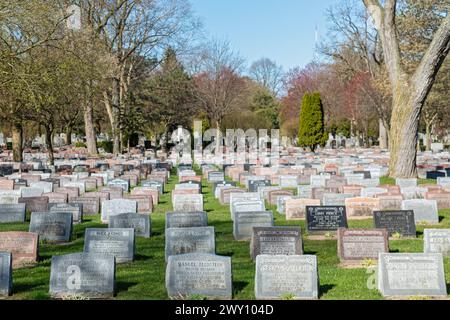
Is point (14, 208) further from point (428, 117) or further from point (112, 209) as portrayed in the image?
point (428, 117)

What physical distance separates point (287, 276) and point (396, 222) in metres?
5.24

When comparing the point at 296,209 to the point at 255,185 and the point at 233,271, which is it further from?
the point at 233,271

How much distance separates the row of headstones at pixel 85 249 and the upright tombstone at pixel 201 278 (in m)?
0.86

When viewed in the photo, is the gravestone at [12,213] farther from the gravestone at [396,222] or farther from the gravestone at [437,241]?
the gravestone at [437,241]

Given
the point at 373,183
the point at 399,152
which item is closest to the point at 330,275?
the point at 373,183

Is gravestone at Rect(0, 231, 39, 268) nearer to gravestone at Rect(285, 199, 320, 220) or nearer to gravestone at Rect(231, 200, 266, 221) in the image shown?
gravestone at Rect(231, 200, 266, 221)

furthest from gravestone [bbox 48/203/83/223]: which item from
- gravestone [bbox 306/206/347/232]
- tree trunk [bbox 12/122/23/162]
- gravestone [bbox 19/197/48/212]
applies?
tree trunk [bbox 12/122/23/162]

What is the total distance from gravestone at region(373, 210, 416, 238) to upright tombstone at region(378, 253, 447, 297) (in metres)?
4.40

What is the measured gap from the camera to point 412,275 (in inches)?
339

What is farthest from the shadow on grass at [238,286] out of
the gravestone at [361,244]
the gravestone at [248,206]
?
the gravestone at [248,206]

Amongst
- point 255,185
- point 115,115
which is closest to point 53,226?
point 255,185

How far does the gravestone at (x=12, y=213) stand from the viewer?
52.5 ft
